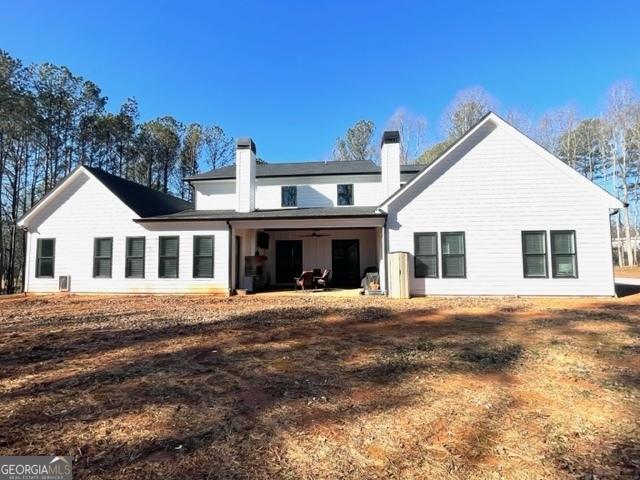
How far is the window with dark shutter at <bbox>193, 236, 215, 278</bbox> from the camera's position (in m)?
13.7

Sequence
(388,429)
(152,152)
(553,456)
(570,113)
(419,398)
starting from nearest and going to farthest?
(553,456) → (388,429) → (419,398) → (152,152) → (570,113)

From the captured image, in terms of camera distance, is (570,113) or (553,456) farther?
(570,113)

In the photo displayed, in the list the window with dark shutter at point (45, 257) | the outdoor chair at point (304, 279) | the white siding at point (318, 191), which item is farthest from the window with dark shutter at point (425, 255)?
the window with dark shutter at point (45, 257)

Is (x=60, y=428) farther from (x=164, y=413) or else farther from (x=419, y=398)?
(x=419, y=398)

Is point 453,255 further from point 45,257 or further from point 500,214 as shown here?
point 45,257

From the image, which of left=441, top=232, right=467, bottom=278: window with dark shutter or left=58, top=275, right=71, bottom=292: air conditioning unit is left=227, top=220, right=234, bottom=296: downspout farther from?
left=441, top=232, right=467, bottom=278: window with dark shutter

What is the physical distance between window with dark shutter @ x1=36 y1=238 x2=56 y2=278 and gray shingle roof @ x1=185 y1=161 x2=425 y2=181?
607cm

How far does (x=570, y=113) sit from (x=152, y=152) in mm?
36407

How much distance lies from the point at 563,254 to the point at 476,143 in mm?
4489

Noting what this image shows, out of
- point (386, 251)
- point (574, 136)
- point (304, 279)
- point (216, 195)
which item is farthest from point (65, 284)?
point (574, 136)

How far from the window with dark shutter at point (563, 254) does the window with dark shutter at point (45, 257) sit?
703 inches

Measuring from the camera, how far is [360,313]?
9.42 m

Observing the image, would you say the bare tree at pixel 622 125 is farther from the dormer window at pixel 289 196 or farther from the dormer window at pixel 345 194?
the dormer window at pixel 289 196

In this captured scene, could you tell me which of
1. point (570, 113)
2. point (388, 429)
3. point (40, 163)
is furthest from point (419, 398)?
point (570, 113)
